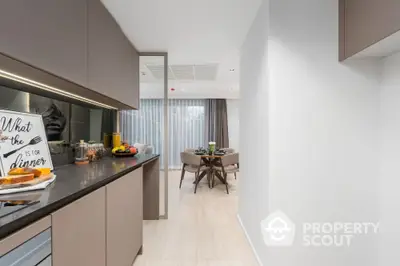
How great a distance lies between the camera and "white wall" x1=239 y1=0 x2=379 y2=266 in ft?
6.81

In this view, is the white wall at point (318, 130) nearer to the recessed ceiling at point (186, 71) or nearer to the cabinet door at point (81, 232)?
the cabinet door at point (81, 232)

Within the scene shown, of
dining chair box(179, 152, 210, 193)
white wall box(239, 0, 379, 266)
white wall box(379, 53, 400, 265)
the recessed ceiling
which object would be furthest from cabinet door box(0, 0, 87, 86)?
dining chair box(179, 152, 210, 193)

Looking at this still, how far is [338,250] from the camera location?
2.12 meters

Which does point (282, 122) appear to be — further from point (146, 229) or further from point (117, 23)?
point (146, 229)

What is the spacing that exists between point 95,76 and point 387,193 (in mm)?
2459

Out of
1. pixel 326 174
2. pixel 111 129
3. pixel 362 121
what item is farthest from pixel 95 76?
pixel 362 121

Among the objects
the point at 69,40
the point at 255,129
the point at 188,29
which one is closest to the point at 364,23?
the point at 255,129

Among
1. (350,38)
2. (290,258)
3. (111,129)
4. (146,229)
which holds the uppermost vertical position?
(350,38)

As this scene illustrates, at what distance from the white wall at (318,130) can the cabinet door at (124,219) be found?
114 cm

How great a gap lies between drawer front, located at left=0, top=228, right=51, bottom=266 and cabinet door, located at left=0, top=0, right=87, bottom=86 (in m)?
0.74

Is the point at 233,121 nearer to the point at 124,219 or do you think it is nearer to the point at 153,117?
the point at 153,117

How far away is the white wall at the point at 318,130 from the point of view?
207 centimetres

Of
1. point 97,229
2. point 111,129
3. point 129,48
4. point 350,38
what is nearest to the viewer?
point 97,229

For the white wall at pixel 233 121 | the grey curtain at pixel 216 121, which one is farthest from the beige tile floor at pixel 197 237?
the white wall at pixel 233 121
